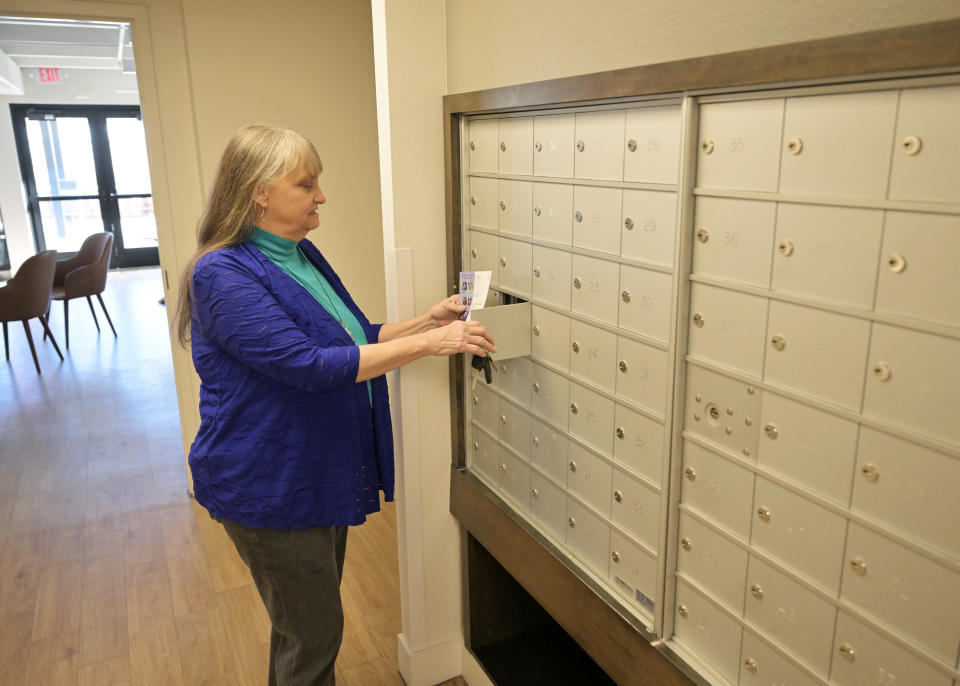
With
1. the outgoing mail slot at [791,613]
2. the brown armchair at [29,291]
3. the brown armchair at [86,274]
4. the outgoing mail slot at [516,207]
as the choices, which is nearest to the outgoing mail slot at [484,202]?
the outgoing mail slot at [516,207]

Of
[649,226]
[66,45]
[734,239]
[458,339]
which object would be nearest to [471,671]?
[458,339]

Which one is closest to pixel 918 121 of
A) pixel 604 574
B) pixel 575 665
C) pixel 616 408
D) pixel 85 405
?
pixel 616 408

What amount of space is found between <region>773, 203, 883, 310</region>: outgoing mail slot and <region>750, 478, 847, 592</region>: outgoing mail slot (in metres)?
0.28

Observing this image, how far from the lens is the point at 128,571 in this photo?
9.13ft

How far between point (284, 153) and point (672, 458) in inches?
36.4

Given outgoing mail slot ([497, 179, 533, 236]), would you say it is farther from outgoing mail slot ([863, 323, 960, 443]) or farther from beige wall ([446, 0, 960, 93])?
outgoing mail slot ([863, 323, 960, 443])

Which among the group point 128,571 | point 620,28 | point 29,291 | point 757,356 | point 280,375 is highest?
point 620,28

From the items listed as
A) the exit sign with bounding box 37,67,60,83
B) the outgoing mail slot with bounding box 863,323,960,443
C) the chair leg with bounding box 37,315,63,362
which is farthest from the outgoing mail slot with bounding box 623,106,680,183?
the exit sign with bounding box 37,67,60,83

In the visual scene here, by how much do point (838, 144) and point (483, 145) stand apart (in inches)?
38.6

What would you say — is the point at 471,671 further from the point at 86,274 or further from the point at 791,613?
the point at 86,274

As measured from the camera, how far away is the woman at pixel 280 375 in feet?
4.76

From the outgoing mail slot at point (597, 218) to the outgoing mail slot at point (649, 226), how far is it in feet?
0.07

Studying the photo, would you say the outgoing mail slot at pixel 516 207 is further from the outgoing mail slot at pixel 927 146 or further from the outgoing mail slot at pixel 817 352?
the outgoing mail slot at pixel 927 146

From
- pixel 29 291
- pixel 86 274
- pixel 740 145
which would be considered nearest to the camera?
pixel 740 145
